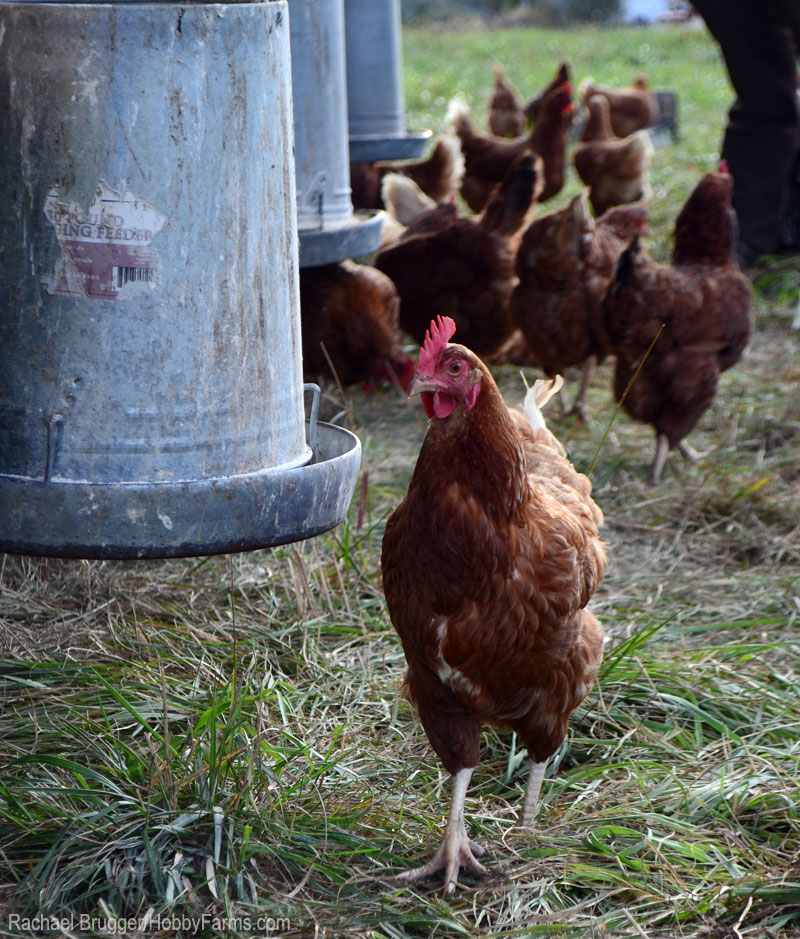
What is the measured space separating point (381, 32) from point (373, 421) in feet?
6.78

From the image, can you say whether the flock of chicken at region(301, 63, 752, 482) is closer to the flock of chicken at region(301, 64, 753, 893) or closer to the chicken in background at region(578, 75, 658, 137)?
the flock of chicken at region(301, 64, 753, 893)

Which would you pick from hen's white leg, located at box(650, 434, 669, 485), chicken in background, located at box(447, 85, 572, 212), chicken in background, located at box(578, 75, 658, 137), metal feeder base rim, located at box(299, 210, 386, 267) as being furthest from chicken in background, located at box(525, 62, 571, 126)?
metal feeder base rim, located at box(299, 210, 386, 267)

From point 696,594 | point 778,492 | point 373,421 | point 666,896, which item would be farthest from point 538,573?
point 373,421

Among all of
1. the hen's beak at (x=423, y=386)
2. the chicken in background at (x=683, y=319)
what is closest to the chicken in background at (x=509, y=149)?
the chicken in background at (x=683, y=319)

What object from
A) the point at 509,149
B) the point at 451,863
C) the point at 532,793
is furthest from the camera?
the point at 509,149

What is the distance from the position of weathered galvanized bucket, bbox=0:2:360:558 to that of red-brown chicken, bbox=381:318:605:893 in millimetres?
422

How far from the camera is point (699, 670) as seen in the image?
3.15 m

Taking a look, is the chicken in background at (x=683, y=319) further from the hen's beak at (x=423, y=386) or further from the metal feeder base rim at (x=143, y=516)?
the metal feeder base rim at (x=143, y=516)

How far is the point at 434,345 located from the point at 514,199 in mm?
3624

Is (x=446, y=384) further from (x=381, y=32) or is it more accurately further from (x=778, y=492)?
(x=381, y=32)

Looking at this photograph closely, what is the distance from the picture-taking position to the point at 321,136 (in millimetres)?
3672

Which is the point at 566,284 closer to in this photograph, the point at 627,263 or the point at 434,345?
the point at 627,263

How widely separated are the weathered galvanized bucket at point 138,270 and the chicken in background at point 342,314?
328cm

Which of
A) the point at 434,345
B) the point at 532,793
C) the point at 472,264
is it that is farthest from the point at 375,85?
the point at 532,793
